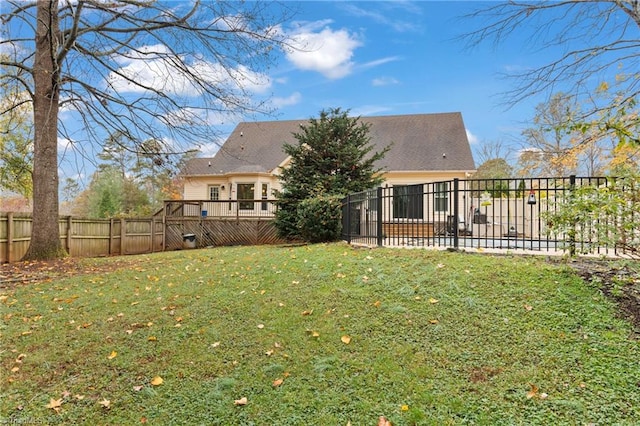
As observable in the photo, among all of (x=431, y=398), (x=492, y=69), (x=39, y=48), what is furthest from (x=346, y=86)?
(x=431, y=398)

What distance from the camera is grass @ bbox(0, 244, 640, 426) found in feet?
10.4

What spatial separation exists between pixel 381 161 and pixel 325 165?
28.7 ft

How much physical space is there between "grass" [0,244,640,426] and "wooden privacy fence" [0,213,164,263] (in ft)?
18.1

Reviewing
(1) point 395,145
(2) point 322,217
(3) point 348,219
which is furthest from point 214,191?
(3) point 348,219

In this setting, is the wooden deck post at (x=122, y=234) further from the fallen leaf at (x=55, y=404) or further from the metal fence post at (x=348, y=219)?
the fallen leaf at (x=55, y=404)

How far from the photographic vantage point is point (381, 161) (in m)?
22.0

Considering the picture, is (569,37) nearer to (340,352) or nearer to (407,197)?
(407,197)

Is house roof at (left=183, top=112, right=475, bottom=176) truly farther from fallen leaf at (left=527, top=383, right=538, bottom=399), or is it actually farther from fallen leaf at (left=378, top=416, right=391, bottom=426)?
fallen leaf at (left=378, top=416, right=391, bottom=426)

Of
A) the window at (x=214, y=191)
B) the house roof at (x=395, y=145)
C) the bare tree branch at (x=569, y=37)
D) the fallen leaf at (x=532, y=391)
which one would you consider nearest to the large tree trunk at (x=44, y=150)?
the bare tree branch at (x=569, y=37)

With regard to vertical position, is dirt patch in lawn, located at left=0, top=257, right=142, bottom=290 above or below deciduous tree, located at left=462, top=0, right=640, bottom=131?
below

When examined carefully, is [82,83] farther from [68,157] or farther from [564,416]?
[564,416]

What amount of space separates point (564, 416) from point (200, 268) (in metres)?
7.26

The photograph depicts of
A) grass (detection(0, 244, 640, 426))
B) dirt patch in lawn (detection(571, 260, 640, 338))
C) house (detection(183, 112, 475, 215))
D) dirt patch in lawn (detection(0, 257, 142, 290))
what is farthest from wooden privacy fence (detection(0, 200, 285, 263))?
dirt patch in lawn (detection(571, 260, 640, 338))

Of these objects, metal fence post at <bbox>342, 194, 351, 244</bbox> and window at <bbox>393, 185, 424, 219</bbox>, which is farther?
metal fence post at <bbox>342, 194, 351, 244</bbox>
